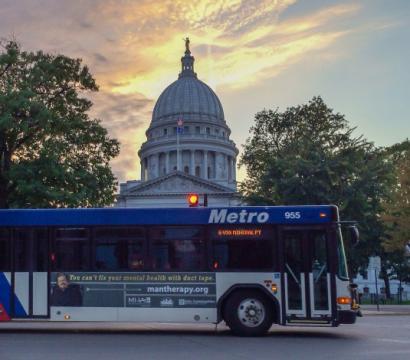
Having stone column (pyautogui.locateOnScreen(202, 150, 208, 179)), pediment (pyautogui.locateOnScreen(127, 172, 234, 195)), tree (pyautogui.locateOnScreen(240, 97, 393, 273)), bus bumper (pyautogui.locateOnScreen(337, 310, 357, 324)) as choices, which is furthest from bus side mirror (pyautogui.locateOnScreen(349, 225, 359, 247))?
stone column (pyautogui.locateOnScreen(202, 150, 208, 179))

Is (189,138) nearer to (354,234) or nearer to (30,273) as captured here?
(30,273)

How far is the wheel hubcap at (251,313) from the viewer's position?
14570mm

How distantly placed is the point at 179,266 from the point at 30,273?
3771mm

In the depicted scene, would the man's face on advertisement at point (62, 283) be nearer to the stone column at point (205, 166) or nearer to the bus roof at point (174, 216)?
the bus roof at point (174, 216)

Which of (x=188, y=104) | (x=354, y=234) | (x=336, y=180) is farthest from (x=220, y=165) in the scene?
(x=354, y=234)

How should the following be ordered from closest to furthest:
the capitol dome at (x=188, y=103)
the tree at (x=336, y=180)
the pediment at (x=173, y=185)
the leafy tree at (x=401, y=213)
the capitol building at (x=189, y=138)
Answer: the leafy tree at (x=401, y=213)
the tree at (x=336, y=180)
the pediment at (x=173, y=185)
the capitol building at (x=189, y=138)
the capitol dome at (x=188, y=103)

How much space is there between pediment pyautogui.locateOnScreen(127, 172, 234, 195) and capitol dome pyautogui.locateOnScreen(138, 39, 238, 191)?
14271 mm

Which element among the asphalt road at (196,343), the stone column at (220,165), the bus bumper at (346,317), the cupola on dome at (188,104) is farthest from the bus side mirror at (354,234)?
the cupola on dome at (188,104)

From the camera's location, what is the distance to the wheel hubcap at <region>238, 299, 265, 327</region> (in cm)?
1457

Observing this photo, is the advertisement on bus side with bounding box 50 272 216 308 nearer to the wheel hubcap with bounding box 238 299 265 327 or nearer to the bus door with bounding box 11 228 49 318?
the bus door with bounding box 11 228 49 318

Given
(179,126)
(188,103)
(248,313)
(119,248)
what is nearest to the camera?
(248,313)

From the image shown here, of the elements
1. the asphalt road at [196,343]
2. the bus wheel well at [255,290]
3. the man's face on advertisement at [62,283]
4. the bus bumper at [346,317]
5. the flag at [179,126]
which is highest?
the flag at [179,126]

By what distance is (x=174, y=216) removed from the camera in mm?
15211

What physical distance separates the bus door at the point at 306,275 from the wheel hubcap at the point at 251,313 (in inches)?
24.9
